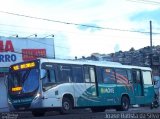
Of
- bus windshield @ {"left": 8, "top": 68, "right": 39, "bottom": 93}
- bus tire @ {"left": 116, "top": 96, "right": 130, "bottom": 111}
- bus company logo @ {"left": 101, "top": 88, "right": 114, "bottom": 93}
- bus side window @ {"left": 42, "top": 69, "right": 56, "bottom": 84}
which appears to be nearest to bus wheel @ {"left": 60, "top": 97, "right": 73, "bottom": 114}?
bus side window @ {"left": 42, "top": 69, "right": 56, "bottom": 84}

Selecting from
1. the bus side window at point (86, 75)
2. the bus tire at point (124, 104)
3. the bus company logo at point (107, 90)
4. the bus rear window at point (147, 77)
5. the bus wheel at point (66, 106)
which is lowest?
the bus tire at point (124, 104)

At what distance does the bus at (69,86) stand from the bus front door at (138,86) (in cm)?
8

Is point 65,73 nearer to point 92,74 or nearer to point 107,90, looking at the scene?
point 92,74

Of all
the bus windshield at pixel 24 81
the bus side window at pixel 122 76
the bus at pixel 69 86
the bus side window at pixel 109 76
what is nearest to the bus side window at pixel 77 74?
the bus at pixel 69 86

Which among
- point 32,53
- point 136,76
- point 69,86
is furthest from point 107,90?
point 32,53

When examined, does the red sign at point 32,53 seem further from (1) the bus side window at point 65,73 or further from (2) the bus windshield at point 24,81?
(1) the bus side window at point 65,73

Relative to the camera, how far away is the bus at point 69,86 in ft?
78.7

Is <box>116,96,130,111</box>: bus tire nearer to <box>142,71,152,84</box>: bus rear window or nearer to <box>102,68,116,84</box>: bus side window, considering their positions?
<box>102,68,116,84</box>: bus side window

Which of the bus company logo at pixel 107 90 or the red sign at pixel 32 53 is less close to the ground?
the red sign at pixel 32 53

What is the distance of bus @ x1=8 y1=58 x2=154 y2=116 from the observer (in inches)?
944

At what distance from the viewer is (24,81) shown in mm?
24500

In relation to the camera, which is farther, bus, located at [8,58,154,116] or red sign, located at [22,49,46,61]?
red sign, located at [22,49,46,61]

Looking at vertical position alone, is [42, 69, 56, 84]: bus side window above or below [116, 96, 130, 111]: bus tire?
above

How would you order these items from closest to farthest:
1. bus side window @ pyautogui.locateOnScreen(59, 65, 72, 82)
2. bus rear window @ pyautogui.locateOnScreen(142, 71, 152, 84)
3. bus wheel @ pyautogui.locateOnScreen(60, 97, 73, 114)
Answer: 1. bus wheel @ pyautogui.locateOnScreen(60, 97, 73, 114)
2. bus side window @ pyautogui.locateOnScreen(59, 65, 72, 82)
3. bus rear window @ pyautogui.locateOnScreen(142, 71, 152, 84)
